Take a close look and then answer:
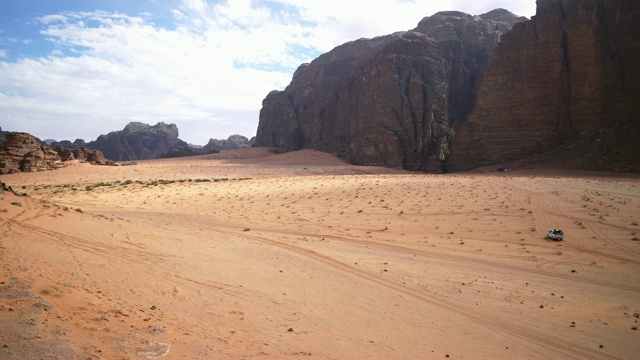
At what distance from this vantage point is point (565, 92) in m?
31.7

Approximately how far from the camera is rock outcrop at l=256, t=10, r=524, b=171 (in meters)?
42.2

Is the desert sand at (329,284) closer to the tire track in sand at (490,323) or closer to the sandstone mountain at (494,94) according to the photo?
the tire track in sand at (490,323)

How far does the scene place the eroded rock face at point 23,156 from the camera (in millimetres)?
32625

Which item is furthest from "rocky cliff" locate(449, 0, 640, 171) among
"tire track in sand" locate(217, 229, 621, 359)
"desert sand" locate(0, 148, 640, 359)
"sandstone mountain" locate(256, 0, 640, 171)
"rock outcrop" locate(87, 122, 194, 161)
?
"rock outcrop" locate(87, 122, 194, 161)

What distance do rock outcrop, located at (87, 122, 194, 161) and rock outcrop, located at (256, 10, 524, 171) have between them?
48.7 metres

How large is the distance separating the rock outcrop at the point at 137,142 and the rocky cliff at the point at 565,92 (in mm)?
71296

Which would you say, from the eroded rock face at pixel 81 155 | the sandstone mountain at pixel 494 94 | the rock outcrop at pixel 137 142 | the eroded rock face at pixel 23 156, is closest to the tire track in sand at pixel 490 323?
the sandstone mountain at pixel 494 94

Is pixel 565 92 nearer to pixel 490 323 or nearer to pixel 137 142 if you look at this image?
pixel 490 323

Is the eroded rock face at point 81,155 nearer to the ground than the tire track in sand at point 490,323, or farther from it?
farther from it

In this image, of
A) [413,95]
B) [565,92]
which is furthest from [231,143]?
[565,92]

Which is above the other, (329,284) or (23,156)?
(23,156)

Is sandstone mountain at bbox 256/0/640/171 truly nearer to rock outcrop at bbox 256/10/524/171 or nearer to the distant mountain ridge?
rock outcrop at bbox 256/10/524/171

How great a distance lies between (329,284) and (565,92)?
34007 millimetres

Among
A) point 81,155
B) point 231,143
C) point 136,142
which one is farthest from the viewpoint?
point 231,143
